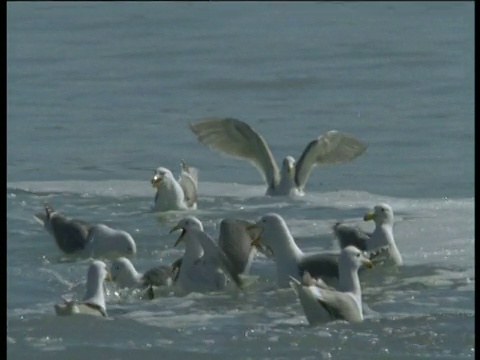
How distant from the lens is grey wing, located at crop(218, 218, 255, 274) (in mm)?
8844

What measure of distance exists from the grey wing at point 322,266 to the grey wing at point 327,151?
295 cm

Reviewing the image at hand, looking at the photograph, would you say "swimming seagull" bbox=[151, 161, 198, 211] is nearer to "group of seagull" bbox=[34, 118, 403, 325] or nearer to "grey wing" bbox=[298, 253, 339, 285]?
"group of seagull" bbox=[34, 118, 403, 325]

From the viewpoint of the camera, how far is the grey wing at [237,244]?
8844 millimetres

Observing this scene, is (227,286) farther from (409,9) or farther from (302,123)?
(409,9)

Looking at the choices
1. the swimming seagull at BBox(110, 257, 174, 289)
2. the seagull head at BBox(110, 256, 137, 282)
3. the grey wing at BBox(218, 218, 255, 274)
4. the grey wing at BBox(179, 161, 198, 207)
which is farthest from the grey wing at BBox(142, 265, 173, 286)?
the grey wing at BBox(179, 161, 198, 207)

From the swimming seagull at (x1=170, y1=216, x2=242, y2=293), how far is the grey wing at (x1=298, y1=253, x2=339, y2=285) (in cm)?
37

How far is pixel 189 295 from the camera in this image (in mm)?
8523

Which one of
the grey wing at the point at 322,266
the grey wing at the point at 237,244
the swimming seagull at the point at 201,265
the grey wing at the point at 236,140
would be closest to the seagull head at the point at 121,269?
the swimming seagull at the point at 201,265

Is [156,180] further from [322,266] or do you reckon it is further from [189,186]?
[322,266]

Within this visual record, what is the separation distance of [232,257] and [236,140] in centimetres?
330

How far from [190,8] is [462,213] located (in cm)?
1487

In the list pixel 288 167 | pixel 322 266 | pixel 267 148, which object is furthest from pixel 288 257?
pixel 267 148

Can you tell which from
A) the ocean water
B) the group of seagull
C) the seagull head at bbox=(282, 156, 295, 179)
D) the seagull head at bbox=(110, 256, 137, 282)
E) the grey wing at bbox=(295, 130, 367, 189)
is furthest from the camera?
the grey wing at bbox=(295, 130, 367, 189)

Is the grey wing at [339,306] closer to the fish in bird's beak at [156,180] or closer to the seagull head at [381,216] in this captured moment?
the seagull head at [381,216]
